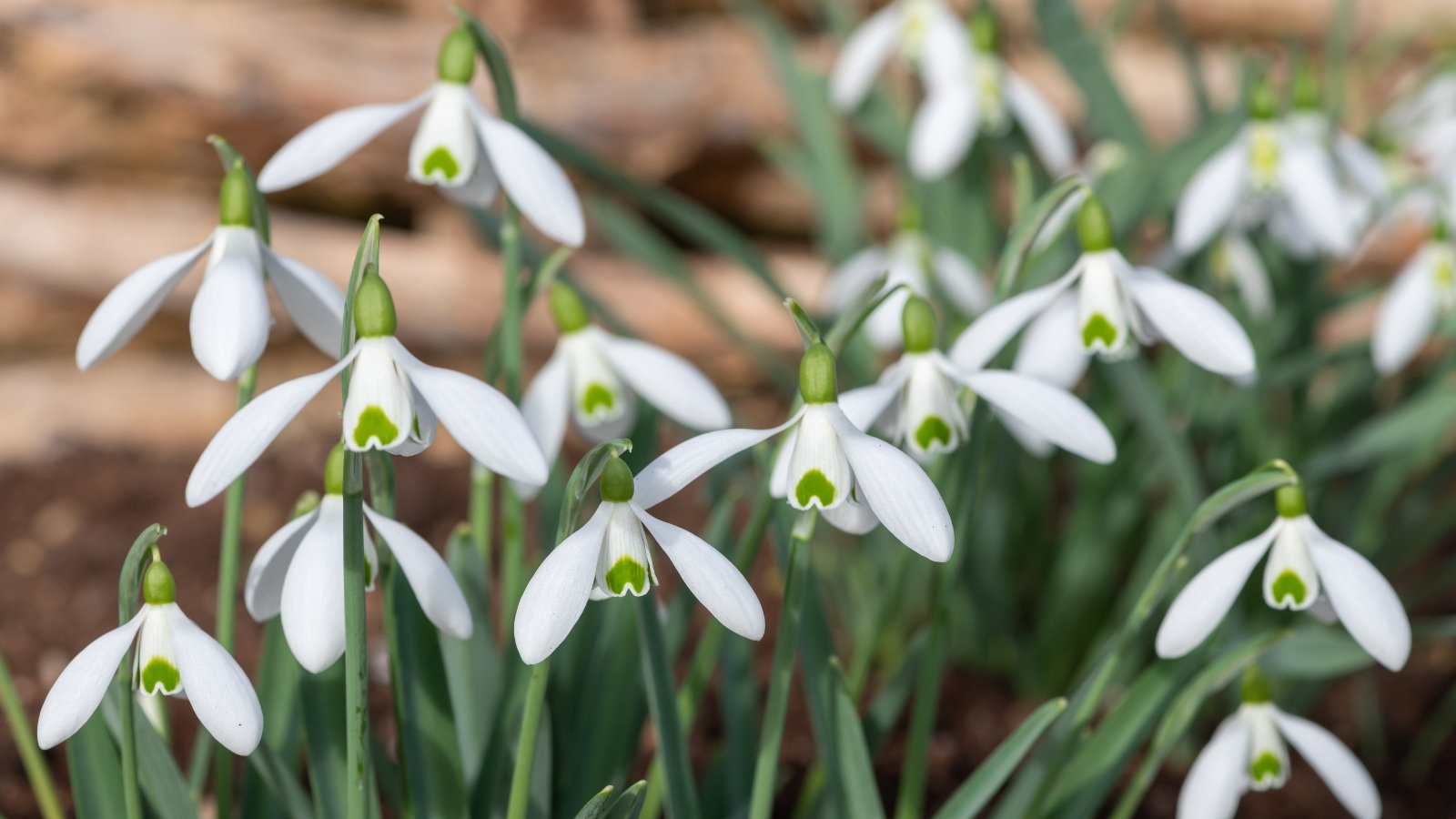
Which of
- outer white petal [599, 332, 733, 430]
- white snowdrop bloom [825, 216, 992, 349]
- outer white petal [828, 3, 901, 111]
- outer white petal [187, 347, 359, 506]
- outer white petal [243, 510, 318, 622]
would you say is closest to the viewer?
outer white petal [187, 347, 359, 506]

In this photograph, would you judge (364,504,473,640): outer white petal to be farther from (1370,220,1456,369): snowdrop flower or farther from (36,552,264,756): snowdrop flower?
(1370,220,1456,369): snowdrop flower

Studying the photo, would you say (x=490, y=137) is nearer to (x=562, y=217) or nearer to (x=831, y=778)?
(x=562, y=217)

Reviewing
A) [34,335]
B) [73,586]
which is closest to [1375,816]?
[73,586]

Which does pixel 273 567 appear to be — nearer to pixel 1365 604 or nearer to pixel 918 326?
pixel 918 326

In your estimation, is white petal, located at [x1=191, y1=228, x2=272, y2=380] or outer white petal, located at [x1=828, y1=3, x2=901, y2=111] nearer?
white petal, located at [x1=191, y1=228, x2=272, y2=380]

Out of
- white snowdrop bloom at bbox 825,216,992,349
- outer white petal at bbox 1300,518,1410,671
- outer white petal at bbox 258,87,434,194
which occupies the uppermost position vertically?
outer white petal at bbox 258,87,434,194

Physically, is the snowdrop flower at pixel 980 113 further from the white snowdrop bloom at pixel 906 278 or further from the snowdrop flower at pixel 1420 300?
the snowdrop flower at pixel 1420 300

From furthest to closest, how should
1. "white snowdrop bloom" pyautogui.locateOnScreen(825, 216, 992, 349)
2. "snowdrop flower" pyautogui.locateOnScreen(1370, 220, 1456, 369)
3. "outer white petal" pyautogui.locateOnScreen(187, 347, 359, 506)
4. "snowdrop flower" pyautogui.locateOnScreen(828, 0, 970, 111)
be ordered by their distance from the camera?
"snowdrop flower" pyautogui.locateOnScreen(828, 0, 970, 111) < "white snowdrop bloom" pyautogui.locateOnScreen(825, 216, 992, 349) < "snowdrop flower" pyautogui.locateOnScreen(1370, 220, 1456, 369) < "outer white petal" pyautogui.locateOnScreen(187, 347, 359, 506)

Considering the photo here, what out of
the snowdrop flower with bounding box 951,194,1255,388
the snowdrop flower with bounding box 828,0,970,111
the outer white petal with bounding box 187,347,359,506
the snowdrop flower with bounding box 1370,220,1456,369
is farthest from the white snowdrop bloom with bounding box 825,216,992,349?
the outer white petal with bounding box 187,347,359,506
